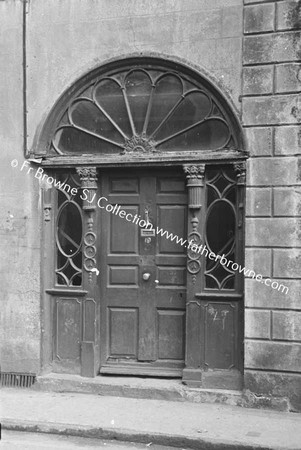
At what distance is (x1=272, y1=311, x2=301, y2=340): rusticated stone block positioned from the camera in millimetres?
7770

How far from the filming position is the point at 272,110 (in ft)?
25.9

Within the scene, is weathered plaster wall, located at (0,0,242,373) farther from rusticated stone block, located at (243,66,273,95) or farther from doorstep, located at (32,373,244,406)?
rusticated stone block, located at (243,66,273,95)

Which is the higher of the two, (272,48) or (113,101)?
(272,48)

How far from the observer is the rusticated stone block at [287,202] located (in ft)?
25.6

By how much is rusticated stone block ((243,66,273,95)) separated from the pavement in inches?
147

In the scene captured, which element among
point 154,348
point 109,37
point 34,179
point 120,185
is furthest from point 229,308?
point 109,37

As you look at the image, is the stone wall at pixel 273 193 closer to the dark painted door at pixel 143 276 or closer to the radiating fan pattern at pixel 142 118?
the radiating fan pattern at pixel 142 118

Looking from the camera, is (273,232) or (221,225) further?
(221,225)

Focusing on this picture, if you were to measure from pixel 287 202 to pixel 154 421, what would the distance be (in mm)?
2886

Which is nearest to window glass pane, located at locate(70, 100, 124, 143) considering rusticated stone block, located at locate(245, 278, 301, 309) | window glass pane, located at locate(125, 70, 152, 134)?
window glass pane, located at locate(125, 70, 152, 134)

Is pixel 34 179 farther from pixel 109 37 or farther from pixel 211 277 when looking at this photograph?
pixel 211 277

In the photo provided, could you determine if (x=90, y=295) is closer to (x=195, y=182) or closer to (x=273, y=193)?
(x=195, y=182)

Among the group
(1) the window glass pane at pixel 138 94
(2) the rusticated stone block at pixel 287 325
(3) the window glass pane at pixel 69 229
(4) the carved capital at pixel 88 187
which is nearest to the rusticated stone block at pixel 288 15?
(1) the window glass pane at pixel 138 94

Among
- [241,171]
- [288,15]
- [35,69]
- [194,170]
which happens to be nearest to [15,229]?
[35,69]
